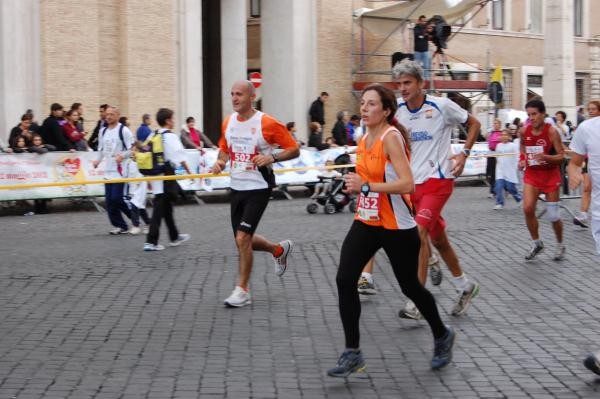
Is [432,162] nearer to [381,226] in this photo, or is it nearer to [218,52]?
[381,226]

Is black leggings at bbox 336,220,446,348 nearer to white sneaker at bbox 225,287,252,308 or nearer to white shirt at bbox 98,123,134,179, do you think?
white sneaker at bbox 225,287,252,308

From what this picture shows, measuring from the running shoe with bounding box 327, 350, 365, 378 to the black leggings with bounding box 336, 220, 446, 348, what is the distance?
63mm

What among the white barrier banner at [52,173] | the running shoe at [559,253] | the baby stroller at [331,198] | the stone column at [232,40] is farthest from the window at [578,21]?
the running shoe at [559,253]

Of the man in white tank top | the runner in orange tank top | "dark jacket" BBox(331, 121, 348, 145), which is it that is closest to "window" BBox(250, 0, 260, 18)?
"dark jacket" BBox(331, 121, 348, 145)

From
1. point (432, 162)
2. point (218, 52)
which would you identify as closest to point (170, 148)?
point (432, 162)

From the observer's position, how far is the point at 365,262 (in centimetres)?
682

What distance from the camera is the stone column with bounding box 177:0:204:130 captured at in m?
27.7

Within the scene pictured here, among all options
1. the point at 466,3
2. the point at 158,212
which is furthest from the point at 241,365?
the point at 466,3

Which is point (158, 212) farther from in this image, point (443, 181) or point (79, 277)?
point (443, 181)

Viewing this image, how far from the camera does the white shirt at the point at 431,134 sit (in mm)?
8789

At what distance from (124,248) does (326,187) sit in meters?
6.64

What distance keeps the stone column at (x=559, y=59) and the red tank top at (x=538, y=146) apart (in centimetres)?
2494

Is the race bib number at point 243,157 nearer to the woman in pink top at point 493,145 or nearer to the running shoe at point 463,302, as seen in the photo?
the running shoe at point 463,302

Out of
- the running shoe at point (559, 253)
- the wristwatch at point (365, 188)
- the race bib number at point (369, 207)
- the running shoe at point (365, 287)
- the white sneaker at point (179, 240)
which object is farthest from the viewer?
the white sneaker at point (179, 240)
